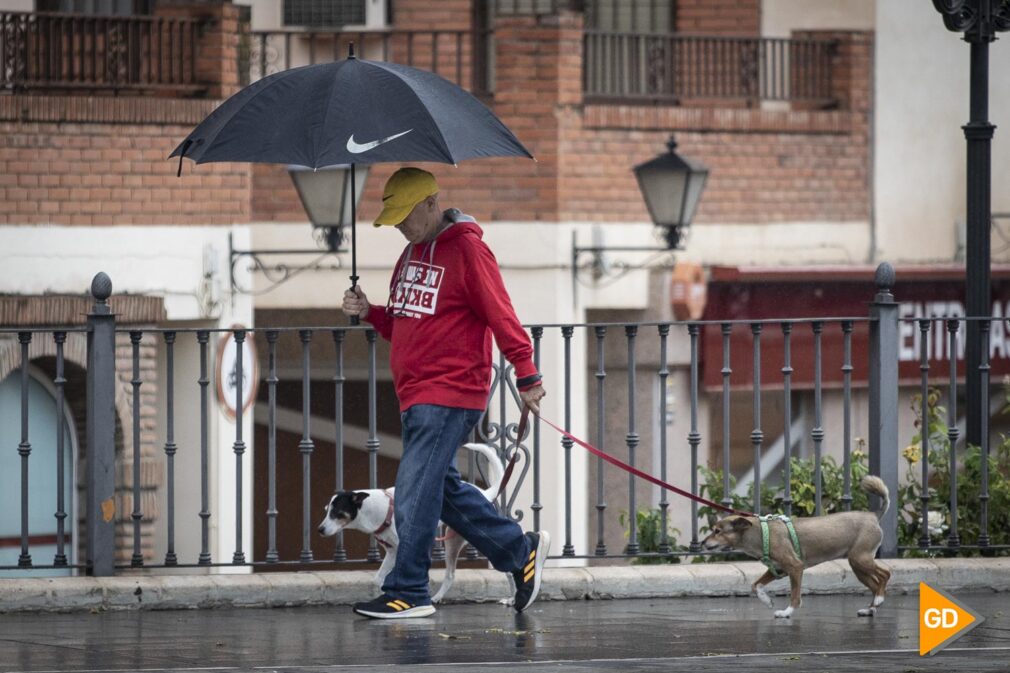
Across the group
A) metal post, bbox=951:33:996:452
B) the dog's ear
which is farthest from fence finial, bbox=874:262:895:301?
the dog's ear

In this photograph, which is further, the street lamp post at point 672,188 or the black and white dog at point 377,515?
the street lamp post at point 672,188

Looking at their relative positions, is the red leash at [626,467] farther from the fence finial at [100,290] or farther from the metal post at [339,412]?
the fence finial at [100,290]

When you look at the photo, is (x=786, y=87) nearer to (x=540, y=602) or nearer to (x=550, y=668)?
(x=540, y=602)

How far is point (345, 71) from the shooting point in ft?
27.3

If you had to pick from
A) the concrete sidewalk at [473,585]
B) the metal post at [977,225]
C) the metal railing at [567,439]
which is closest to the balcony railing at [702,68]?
the metal post at [977,225]

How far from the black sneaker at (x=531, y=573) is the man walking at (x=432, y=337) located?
418mm

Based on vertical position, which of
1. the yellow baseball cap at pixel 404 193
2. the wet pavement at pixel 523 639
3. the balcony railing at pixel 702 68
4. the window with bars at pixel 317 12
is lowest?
the wet pavement at pixel 523 639

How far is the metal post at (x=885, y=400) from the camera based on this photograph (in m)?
9.55

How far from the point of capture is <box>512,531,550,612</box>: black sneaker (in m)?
8.49

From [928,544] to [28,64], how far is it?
353 inches

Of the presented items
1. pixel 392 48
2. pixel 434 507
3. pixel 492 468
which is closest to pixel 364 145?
pixel 434 507

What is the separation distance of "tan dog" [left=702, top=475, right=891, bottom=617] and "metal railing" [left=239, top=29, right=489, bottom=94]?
1071 cm

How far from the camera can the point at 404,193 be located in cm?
802

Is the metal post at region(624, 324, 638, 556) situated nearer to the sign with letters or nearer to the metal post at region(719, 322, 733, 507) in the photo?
the metal post at region(719, 322, 733, 507)
